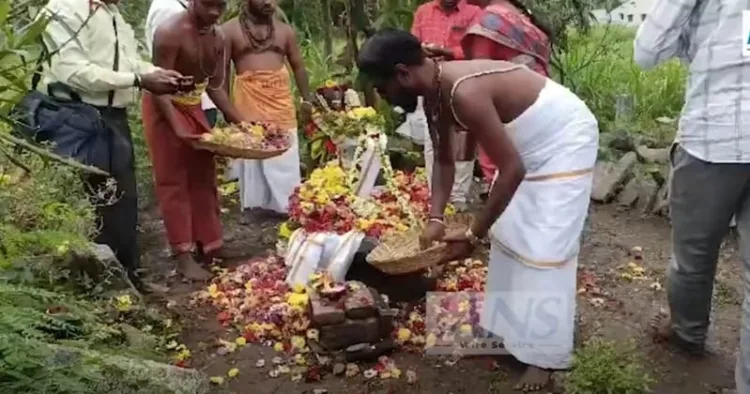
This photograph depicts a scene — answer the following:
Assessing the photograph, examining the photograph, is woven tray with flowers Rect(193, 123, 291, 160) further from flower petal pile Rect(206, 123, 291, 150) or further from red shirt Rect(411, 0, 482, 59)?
red shirt Rect(411, 0, 482, 59)

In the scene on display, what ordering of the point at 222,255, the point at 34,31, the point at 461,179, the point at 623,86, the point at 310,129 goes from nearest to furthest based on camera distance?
the point at 34,31 < the point at 222,255 < the point at 461,179 < the point at 310,129 < the point at 623,86

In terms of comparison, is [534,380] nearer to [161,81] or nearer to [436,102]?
[436,102]

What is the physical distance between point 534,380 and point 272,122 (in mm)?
2877

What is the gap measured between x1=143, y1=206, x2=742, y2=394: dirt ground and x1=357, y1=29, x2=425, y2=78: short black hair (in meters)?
1.37

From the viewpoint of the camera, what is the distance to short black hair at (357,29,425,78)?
3.30 meters

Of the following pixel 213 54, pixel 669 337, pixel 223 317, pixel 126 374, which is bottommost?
pixel 223 317

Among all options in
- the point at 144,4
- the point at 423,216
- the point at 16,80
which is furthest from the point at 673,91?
the point at 16,80

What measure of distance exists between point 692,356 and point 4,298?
284 cm

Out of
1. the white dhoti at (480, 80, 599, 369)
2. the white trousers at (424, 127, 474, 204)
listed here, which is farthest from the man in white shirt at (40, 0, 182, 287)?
the white trousers at (424, 127, 474, 204)

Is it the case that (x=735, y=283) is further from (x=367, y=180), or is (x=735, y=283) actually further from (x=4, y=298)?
(x=4, y=298)

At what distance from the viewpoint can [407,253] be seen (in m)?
3.90

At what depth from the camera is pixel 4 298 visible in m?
2.79

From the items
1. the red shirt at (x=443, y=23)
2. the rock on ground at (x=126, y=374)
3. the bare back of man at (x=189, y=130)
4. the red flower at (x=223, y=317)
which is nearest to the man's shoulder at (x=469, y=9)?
the red shirt at (x=443, y=23)

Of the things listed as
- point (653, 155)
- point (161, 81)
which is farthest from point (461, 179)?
point (161, 81)
